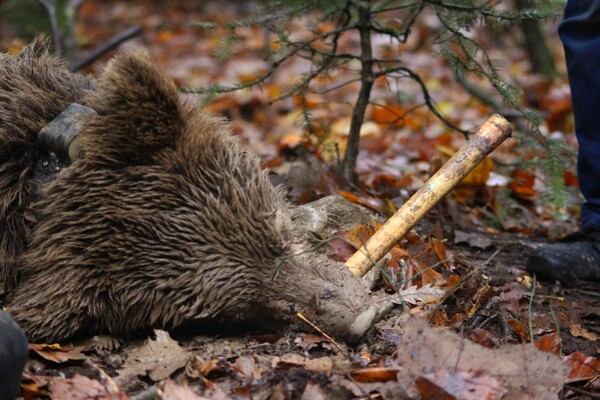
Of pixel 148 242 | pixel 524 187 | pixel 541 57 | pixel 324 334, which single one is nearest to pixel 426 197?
pixel 324 334

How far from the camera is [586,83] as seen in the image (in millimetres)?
4281

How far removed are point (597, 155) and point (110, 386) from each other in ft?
9.94

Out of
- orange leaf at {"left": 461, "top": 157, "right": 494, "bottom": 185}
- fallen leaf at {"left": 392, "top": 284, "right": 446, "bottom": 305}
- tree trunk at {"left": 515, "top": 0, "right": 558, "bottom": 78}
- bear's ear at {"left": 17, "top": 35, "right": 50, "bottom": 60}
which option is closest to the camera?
fallen leaf at {"left": 392, "top": 284, "right": 446, "bottom": 305}

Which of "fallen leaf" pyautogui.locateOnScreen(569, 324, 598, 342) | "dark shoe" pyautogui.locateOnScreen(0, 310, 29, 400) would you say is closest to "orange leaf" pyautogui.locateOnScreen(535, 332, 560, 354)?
"fallen leaf" pyautogui.locateOnScreen(569, 324, 598, 342)

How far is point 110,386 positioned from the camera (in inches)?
107

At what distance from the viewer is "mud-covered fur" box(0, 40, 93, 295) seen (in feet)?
→ 10.4

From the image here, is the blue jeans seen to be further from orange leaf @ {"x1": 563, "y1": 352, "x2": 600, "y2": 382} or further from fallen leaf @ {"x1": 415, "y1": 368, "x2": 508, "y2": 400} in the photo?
fallen leaf @ {"x1": 415, "y1": 368, "x2": 508, "y2": 400}

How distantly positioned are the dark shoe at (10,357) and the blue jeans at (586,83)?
3260mm

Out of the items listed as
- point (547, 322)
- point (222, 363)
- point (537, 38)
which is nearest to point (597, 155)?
point (547, 322)

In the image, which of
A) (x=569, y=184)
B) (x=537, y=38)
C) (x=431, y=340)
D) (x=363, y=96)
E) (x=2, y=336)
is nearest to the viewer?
(x=2, y=336)

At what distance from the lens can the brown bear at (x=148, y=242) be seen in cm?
303

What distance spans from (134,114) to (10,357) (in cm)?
107

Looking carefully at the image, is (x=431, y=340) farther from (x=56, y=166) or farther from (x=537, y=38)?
(x=537, y=38)

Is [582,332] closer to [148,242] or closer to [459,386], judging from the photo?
[459,386]
